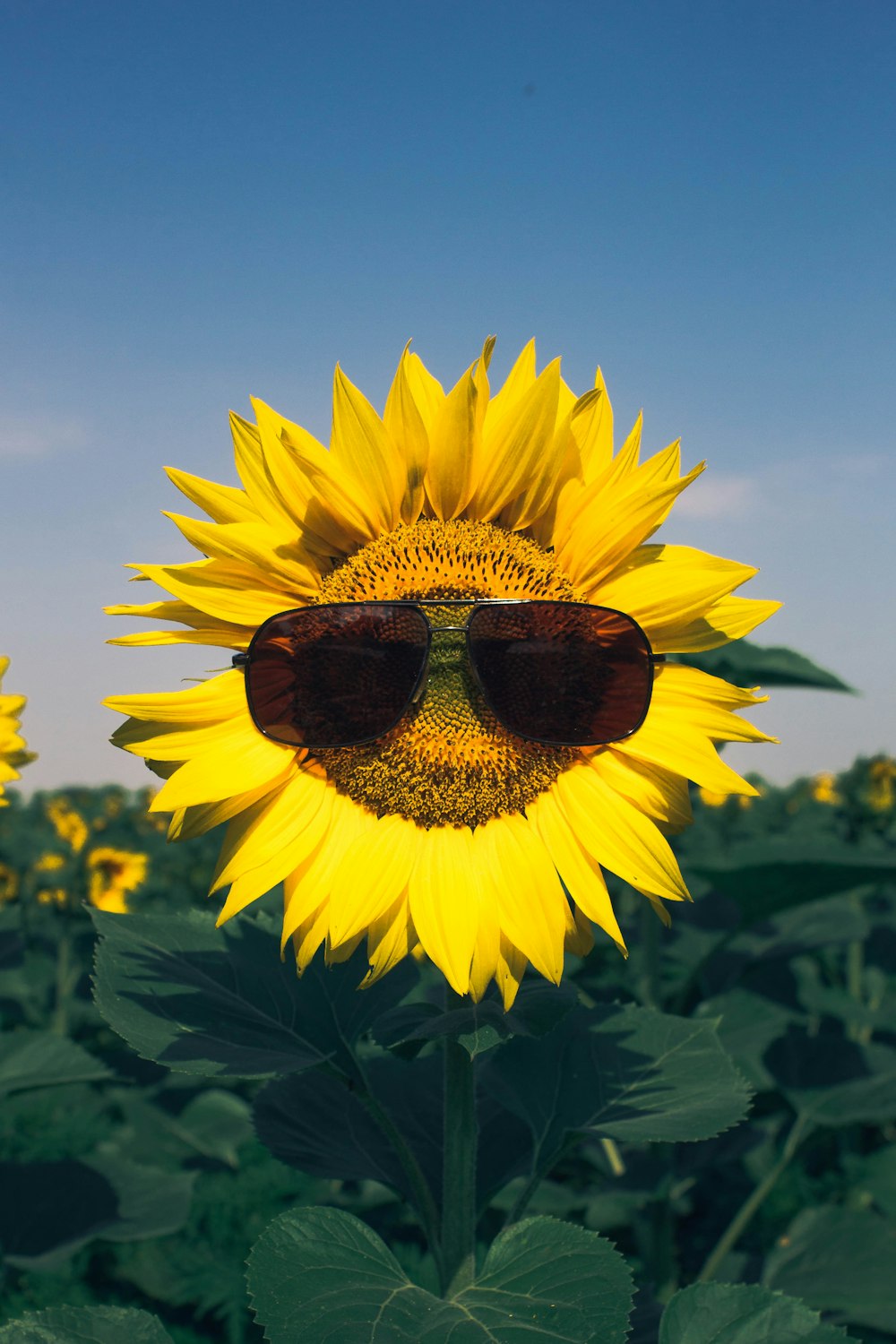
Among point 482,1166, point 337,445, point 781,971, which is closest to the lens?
point 337,445

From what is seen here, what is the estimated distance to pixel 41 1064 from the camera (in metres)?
2.83

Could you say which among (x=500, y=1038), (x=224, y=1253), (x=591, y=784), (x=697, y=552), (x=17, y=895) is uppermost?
(x=697, y=552)

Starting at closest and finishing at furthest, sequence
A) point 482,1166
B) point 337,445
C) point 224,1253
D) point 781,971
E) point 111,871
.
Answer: point 337,445, point 482,1166, point 224,1253, point 781,971, point 111,871

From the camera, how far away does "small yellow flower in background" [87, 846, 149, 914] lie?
19.2 feet

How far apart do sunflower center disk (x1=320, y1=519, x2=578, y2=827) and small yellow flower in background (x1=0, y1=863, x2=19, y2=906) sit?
531cm

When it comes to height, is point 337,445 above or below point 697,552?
above

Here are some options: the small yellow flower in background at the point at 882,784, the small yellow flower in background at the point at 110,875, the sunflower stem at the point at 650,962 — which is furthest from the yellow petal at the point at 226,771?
the small yellow flower in background at the point at 882,784

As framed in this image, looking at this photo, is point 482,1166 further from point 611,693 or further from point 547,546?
point 547,546

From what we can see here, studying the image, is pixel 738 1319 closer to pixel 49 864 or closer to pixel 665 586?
pixel 665 586

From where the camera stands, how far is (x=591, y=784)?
1.42 meters

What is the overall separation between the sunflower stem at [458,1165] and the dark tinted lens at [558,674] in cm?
39

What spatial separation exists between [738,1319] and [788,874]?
60.5 inches

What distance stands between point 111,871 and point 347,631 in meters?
5.06

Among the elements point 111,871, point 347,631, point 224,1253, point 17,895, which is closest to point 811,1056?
point 224,1253
